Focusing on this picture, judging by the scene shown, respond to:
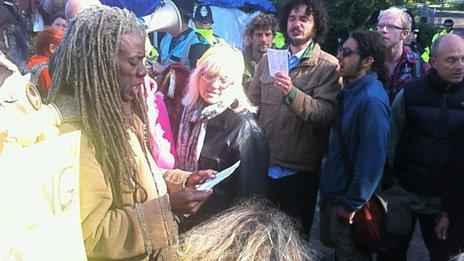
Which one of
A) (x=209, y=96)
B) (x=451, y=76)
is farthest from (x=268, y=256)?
(x=451, y=76)

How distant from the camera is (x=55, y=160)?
1.16 m

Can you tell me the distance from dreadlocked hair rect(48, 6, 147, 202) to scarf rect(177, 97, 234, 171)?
1.12 m

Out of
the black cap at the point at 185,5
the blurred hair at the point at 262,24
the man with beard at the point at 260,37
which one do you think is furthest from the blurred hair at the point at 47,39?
the black cap at the point at 185,5

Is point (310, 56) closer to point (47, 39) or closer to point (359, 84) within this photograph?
point (359, 84)

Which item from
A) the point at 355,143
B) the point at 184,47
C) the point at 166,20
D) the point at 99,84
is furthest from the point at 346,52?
the point at 166,20

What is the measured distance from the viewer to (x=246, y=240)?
4.94 feet

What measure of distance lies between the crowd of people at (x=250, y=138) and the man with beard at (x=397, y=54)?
0.03 m

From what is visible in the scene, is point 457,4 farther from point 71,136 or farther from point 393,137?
point 71,136

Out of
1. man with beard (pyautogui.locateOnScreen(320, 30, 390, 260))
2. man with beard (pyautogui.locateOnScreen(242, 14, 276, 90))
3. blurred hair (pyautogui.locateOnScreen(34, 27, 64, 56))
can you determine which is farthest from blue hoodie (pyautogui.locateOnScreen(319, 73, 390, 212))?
man with beard (pyautogui.locateOnScreen(242, 14, 276, 90))

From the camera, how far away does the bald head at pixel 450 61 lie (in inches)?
128

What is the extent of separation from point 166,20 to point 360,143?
12.3 feet

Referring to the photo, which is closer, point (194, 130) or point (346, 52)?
point (194, 130)

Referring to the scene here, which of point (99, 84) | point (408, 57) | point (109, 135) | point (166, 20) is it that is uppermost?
point (99, 84)

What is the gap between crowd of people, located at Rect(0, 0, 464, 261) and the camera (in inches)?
64.9
